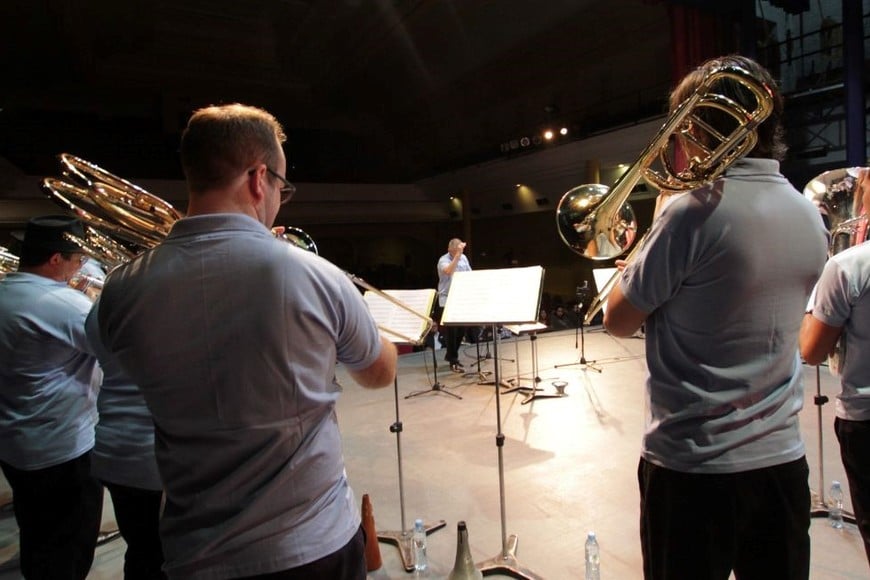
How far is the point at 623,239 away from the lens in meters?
1.94

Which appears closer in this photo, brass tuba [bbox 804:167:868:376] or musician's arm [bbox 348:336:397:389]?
musician's arm [bbox 348:336:397:389]

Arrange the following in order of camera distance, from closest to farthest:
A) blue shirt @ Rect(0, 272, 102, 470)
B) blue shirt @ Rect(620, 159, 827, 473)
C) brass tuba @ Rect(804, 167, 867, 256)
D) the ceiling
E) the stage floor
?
1. blue shirt @ Rect(620, 159, 827, 473)
2. blue shirt @ Rect(0, 272, 102, 470)
3. brass tuba @ Rect(804, 167, 867, 256)
4. the stage floor
5. the ceiling

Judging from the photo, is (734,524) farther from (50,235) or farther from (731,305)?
(50,235)

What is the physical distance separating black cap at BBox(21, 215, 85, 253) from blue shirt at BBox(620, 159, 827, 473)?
80.2 inches

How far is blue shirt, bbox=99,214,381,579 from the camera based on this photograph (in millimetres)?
Result: 980

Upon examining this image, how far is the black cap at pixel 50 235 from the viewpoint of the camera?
2.12 meters

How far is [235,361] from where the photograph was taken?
980 millimetres

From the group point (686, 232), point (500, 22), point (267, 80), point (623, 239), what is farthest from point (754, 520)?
point (267, 80)

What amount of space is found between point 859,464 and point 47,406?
2830 mm

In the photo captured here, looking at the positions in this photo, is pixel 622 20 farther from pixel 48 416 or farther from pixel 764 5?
pixel 48 416

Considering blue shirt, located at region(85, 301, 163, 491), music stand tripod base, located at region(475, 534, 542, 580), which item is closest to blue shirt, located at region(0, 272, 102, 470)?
blue shirt, located at region(85, 301, 163, 491)

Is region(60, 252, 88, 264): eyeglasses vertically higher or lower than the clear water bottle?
higher

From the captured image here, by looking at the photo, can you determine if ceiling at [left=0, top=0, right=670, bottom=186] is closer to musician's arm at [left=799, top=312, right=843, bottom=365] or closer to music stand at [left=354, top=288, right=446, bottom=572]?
music stand at [left=354, top=288, right=446, bottom=572]

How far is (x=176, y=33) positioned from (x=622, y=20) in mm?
8298
